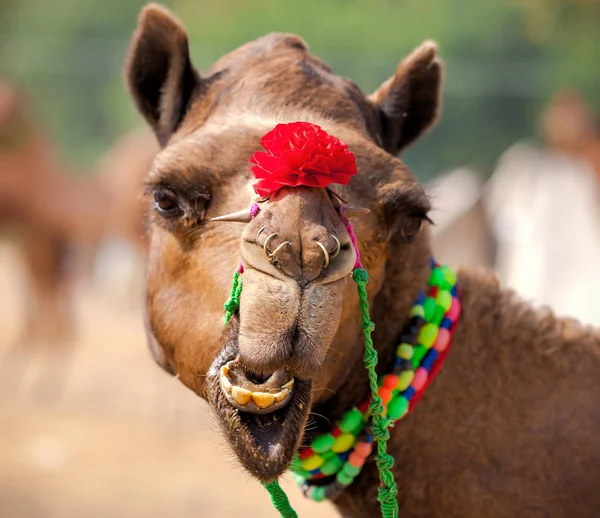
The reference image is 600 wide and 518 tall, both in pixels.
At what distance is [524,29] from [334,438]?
59.2 ft

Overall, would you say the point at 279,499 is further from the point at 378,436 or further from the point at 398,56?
the point at 398,56

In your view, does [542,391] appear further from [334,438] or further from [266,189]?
[266,189]

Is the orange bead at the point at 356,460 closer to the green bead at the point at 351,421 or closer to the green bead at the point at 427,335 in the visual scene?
the green bead at the point at 351,421

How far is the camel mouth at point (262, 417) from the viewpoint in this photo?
7.43 ft

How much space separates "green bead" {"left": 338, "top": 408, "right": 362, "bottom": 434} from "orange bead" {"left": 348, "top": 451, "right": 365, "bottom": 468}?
79mm

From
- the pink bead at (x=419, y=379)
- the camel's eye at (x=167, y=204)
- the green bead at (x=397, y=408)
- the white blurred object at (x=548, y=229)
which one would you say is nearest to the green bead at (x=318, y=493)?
the green bead at (x=397, y=408)

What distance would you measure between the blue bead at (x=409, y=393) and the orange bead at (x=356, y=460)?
245 millimetres

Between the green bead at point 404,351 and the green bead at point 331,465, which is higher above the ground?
the green bead at point 404,351

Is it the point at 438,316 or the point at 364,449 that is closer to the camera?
the point at 364,449

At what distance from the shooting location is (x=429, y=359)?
2873 millimetres

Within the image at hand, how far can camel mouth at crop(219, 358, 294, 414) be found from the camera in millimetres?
2258

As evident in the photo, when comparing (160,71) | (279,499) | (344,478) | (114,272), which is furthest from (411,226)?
(114,272)

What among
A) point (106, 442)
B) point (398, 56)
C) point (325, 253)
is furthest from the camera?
point (398, 56)

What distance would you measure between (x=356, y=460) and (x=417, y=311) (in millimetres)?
545
